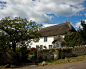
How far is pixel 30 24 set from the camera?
38.7 feet

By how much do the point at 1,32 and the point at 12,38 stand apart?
1.57 m

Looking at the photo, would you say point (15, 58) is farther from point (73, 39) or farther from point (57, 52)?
point (73, 39)

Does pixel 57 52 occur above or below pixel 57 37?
below

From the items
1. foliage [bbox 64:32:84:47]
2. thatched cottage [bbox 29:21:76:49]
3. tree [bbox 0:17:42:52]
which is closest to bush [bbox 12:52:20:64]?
tree [bbox 0:17:42:52]

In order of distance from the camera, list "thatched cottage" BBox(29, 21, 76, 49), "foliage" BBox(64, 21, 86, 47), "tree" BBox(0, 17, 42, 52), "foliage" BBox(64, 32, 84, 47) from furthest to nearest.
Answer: "thatched cottage" BBox(29, 21, 76, 49) < "foliage" BBox(64, 32, 84, 47) < "foliage" BBox(64, 21, 86, 47) < "tree" BBox(0, 17, 42, 52)

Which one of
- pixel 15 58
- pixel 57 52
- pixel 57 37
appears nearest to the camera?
pixel 15 58

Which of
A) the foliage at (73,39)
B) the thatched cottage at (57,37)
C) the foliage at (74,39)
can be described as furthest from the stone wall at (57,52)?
the thatched cottage at (57,37)

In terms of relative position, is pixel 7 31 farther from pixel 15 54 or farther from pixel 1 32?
pixel 15 54

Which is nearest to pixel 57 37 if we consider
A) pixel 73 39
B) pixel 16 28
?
pixel 73 39

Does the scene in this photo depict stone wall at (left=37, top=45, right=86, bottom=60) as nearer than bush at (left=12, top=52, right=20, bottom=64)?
No

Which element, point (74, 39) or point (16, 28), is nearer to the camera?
point (16, 28)

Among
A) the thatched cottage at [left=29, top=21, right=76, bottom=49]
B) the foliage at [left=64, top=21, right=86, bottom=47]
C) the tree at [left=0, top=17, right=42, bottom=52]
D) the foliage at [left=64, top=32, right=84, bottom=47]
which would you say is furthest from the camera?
the thatched cottage at [left=29, top=21, right=76, bottom=49]

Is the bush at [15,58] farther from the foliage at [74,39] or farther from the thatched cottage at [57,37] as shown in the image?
the foliage at [74,39]

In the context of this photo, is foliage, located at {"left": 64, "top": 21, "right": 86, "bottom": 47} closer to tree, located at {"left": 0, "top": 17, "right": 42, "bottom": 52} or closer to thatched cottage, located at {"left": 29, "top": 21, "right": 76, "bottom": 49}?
thatched cottage, located at {"left": 29, "top": 21, "right": 76, "bottom": 49}
